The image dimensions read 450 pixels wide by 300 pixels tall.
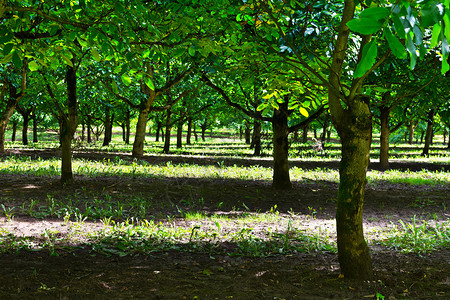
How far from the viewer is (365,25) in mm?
1377

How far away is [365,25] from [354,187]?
2123mm

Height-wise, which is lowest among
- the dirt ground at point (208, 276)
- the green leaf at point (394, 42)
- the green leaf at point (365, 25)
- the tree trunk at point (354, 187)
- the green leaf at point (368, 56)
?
the dirt ground at point (208, 276)

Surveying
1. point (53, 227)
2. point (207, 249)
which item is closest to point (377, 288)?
point (207, 249)

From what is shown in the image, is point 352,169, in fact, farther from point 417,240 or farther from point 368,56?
point 417,240

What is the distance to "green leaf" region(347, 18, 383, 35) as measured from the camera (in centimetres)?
135

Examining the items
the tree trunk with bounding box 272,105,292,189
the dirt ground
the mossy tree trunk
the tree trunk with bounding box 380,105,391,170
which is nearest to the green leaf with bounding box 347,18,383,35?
the mossy tree trunk

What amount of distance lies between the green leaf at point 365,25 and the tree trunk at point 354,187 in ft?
6.44

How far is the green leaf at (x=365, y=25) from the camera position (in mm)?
1354

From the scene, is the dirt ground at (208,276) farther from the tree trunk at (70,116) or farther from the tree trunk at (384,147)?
the tree trunk at (384,147)

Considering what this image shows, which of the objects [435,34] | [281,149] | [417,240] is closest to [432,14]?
[435,34]

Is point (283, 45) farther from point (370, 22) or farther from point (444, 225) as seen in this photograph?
point (444, 225)

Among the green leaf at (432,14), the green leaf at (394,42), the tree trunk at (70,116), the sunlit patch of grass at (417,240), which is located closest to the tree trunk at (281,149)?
the sunlit patch of grass at (417,240)

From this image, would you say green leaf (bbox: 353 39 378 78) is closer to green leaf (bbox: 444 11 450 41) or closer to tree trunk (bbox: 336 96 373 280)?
green leaf (bbox: 444 11 450 41)

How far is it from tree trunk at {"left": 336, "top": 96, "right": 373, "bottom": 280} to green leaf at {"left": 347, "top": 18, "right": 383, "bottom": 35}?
196 centimetres
